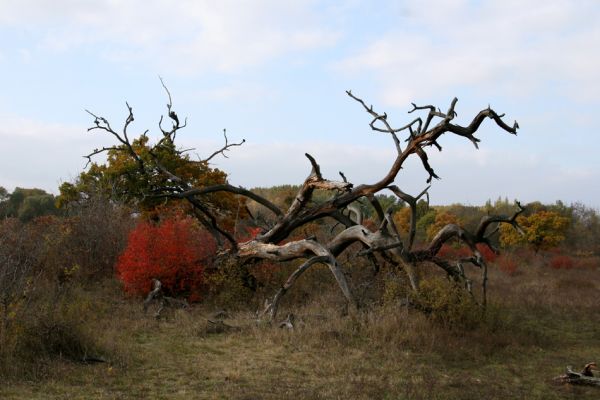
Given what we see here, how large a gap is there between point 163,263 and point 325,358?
699cm

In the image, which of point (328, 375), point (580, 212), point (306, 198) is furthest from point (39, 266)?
point (580, 212)

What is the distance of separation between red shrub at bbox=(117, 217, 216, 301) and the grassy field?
77 centimetres

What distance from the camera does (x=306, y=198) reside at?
1498cm

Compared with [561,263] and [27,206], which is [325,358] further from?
[27,206]

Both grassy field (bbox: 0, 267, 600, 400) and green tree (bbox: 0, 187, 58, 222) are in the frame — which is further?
green tree (bbox: 0, 187, 58, 222)

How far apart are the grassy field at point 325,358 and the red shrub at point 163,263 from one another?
0.77 m

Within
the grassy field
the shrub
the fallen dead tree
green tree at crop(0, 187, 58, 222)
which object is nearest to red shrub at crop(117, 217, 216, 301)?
the grassy field

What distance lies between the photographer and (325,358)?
968 cm

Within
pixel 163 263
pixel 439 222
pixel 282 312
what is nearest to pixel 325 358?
pixel 282 312

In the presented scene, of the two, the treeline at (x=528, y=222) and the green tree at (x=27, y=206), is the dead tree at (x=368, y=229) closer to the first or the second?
the treeline at (x=528, y=222)

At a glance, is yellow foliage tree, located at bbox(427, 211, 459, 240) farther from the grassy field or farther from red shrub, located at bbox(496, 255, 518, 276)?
the grassy field

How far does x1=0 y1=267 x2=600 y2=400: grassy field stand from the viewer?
A: 7.80m

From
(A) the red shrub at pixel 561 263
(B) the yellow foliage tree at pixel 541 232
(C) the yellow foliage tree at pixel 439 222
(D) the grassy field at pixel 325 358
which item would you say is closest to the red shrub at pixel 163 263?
(D) the grassy field at pixel 325 358

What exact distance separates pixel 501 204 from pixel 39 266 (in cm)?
4810
